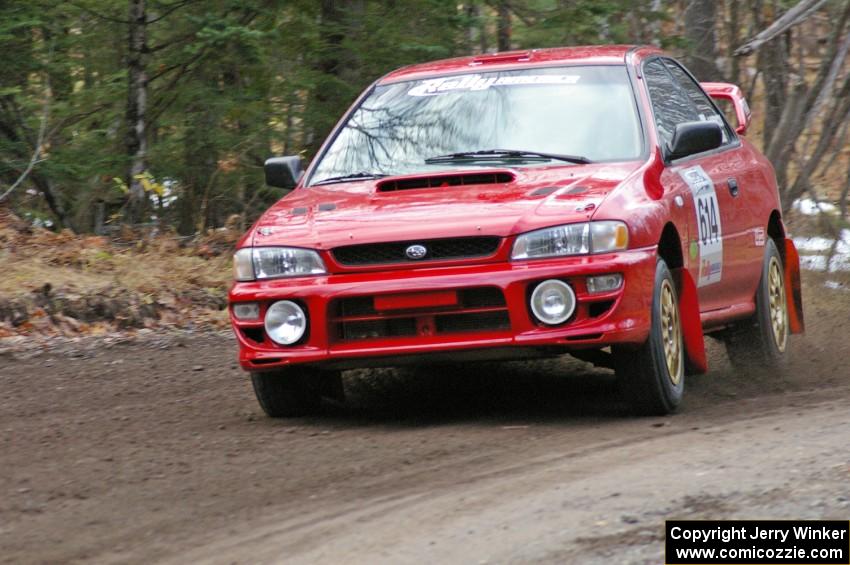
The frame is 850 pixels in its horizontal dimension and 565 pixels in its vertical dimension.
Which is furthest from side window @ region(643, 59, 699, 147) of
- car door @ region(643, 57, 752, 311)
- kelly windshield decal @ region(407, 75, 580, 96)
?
kelly windshield decal @ region(407, 75, 580, 96)

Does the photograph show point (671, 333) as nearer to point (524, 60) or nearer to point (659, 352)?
point (659, 352)

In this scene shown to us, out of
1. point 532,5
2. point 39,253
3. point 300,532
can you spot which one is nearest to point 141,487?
point 300,532

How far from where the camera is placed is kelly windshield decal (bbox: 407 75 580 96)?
7.50 meters

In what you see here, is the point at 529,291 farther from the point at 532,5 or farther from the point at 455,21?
the point at 532,5

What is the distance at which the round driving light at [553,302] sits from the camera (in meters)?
6.12

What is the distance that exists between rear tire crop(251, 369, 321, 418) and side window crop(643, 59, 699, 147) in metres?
2.16

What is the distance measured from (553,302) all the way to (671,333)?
2.91 feet

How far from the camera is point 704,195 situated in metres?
7.48

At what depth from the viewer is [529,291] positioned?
20.2 ft

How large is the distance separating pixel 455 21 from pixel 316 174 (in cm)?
555

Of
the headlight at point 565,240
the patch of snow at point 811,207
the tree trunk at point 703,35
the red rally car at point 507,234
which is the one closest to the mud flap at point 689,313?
the red rally car at point 507,234

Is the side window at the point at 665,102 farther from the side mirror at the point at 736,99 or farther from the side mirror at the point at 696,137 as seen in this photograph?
the side mirror at the point at 736,99

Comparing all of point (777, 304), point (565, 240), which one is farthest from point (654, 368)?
point (777, 304)

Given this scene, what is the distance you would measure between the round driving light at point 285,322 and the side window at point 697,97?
3.05 meters
